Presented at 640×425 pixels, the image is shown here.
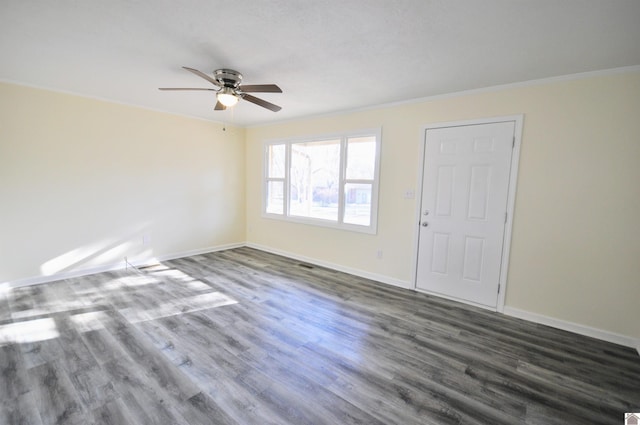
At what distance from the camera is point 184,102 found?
3955mm

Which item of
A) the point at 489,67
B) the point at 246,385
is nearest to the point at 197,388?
the point at 246,385

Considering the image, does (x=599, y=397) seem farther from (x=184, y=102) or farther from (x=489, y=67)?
(x=184, y=102)

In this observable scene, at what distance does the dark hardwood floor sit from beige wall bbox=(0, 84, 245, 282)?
69 centimetres

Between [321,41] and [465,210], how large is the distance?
2.46 meters

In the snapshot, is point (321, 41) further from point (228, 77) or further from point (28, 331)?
point (28, 331)

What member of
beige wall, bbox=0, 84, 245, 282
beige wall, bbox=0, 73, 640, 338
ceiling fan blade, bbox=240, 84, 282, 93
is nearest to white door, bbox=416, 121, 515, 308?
beige wall, bbox=0, 73, 640, 338

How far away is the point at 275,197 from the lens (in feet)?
18.0

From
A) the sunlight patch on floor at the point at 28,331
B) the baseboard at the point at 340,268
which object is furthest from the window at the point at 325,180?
the sunlight patch on floor at the point at 28,331

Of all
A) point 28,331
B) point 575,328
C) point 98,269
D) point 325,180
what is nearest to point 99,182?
point 98,269

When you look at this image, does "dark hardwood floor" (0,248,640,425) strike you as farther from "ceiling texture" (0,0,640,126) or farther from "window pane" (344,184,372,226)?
"ceiling texture" (0,0,640,126)

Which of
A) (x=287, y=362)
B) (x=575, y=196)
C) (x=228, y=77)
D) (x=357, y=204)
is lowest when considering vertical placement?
(x=287, y=362)

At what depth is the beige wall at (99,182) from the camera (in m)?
3.37

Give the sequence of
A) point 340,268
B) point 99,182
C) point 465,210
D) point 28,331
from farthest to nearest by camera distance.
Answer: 1. point 340,268
2. point 99,182
3. point 465,210
4. point 28,331

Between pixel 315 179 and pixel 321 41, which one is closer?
pixel 321 41
